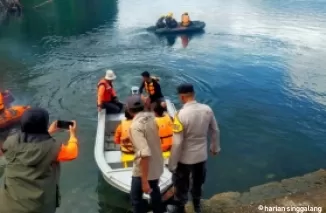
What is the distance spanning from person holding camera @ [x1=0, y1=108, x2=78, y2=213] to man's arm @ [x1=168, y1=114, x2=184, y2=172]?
1.44 meters

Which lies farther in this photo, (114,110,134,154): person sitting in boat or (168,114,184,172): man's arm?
(114,110,134,154): person sitting in boat

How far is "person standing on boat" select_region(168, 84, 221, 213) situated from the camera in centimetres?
429

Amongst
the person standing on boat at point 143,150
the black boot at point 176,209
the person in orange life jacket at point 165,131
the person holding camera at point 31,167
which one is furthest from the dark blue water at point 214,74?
the person holding camera at point 31,167

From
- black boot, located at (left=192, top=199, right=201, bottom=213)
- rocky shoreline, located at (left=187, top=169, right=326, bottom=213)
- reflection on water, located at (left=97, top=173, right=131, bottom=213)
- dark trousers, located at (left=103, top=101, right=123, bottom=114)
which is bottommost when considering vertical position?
reflection on water, located at (left=97, top=173, right=131, bottom=213)

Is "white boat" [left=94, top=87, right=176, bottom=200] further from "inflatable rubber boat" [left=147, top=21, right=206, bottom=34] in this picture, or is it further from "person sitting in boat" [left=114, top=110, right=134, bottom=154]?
"inflatable rubber boat" [left=147, top=21, right=206, bottom=34]

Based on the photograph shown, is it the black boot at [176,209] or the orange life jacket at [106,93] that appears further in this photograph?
the orange life jacket at [106,93]

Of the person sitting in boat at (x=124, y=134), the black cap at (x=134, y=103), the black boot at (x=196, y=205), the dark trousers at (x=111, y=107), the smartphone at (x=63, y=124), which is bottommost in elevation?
the black boot at (x=196, y=205)

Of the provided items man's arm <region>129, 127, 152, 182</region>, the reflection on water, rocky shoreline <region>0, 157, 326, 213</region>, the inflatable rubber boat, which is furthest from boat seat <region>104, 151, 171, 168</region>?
the inflatable rubber boat

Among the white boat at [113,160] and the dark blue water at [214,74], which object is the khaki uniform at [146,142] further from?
the dark blue water at [214,74]

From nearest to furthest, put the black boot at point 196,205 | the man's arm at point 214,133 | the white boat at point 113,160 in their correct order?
the man's arm at point 214,133 → the black boot at point 196,205 → the white boat at point 113,160

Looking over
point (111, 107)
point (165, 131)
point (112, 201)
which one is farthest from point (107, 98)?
point (165, 131)

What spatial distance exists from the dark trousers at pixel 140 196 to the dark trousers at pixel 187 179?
0.96 ft

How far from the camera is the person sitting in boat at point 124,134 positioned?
5000 mm

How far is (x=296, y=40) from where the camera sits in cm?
2062
